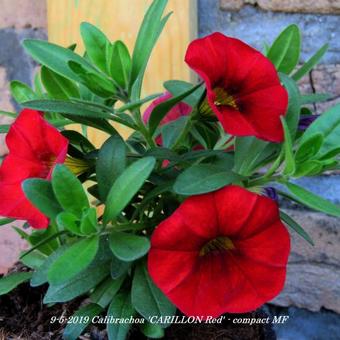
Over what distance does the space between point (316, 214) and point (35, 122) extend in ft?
2.09

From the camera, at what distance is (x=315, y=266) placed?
41.6 inches

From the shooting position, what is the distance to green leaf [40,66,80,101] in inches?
27.1

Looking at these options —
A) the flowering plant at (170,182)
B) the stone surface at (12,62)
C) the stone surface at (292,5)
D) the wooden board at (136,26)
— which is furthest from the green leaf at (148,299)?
the stone surface at (12,62)

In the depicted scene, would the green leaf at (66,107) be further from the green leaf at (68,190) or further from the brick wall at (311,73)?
the brick wall at (311,73)

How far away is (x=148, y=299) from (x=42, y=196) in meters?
0.17

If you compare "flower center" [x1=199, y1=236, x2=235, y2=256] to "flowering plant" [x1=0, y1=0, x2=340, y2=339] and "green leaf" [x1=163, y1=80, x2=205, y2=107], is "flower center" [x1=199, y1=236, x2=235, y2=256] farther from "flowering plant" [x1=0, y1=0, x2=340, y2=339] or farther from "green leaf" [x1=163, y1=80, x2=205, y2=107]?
"green leaf" [x1=163, y1=80, x2=205, y2=107]

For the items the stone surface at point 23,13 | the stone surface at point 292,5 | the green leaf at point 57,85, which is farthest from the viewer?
the stone surface at point 23,13

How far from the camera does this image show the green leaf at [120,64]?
59 centimetres

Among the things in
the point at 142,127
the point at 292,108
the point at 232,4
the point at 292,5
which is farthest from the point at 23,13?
the point at 292,108

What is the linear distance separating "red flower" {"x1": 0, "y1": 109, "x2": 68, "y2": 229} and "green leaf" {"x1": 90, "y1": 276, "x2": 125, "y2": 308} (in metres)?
0.13

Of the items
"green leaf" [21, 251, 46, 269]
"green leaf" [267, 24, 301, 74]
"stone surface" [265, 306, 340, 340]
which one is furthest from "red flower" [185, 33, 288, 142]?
"stone surface" [265, 306, 340, 340]

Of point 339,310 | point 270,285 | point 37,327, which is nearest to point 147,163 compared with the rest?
point 270,285

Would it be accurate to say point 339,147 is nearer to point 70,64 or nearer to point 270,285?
point 270,285

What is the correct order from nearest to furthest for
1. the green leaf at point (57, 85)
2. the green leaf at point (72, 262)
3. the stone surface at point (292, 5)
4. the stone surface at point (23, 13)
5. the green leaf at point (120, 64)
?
1. the green leaf at point (72, 262)
2. the green leaf at point (120, 64)
3. the green leaf at point (57, 85)
4. the stone surface at point (292, 5)
5. the stone surface at point (23, 13)
